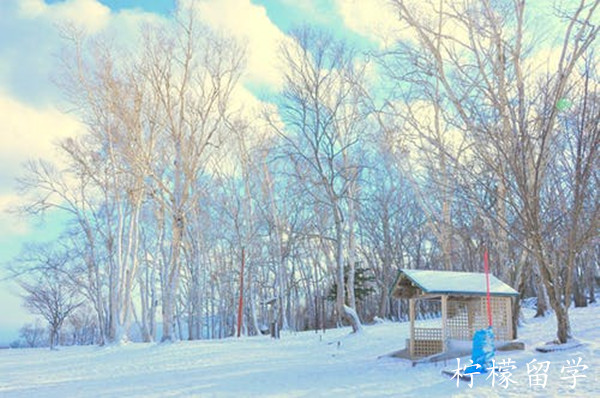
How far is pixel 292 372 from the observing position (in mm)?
12680

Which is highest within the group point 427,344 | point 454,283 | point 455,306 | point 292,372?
point 454,283

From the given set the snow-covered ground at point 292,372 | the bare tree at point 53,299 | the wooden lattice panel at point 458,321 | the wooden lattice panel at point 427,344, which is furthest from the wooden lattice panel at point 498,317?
the bare tree at point 53,299

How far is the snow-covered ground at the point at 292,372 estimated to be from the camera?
9266 mm

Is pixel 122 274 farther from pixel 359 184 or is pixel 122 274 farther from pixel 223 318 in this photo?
pixel 223 318

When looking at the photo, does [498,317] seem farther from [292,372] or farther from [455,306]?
[292,372]

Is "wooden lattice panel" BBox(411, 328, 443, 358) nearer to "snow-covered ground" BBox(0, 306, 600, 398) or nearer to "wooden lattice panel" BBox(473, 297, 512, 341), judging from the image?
"snow-covered ground" BBox(0, 306, 600, 398)

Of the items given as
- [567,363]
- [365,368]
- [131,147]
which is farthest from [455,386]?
[131,147]

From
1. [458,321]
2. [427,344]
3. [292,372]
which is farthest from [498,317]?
[292,372]

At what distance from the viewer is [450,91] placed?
14.7 m

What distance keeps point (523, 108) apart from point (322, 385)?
7608 mm

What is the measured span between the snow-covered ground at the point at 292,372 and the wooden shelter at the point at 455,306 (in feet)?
2.53

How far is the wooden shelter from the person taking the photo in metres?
12.8

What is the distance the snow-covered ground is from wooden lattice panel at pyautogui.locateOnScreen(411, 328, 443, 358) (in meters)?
0.90

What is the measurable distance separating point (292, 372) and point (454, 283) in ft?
15.3
